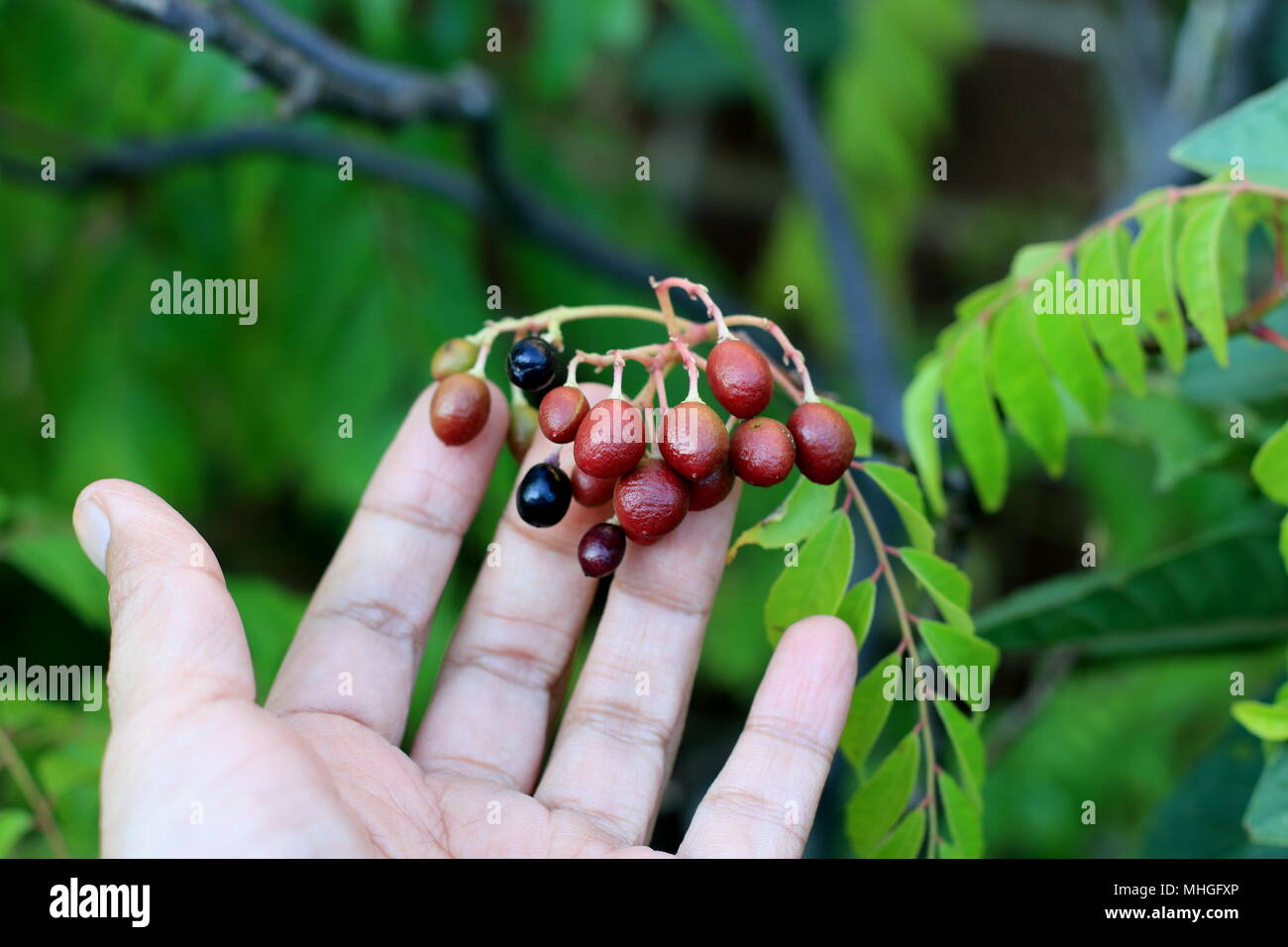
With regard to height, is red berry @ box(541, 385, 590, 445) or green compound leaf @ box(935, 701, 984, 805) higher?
red berry @ box(541, 385, 590, 445)

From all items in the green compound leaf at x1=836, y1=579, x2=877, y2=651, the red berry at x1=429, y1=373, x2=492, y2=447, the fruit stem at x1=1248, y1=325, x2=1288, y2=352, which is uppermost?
the fruit stem at x1=1248, y1=325, x2=1288, y2=352

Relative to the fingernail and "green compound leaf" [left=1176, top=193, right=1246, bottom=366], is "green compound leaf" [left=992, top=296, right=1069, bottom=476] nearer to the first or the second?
"green compound leaf" [left=1176, top=193, right=1246, bottom=366]

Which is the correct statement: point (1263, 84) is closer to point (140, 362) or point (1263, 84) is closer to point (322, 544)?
point (140, 362)

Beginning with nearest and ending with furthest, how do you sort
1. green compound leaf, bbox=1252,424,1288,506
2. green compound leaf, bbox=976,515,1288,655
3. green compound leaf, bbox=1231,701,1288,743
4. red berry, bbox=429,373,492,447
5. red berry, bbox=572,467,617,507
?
green compound leaf, bbox=1231,701,1288,743
green compound leaf, bbox=1252,424,1288,506
red berry, bbox=572,467,617,507
red berry, bbox=429,373,492,447
green compound leaf, bbox=976,515,1288,655

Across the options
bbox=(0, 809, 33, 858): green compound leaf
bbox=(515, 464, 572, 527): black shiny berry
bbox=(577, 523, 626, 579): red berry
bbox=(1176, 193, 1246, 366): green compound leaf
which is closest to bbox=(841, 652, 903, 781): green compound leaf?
bbox=(577, 523, 626, 579): red berry

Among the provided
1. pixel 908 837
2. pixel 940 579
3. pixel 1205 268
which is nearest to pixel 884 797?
pixel 908 837

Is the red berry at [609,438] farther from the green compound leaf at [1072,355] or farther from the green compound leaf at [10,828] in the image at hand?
the green compound leaf at [10,828]
